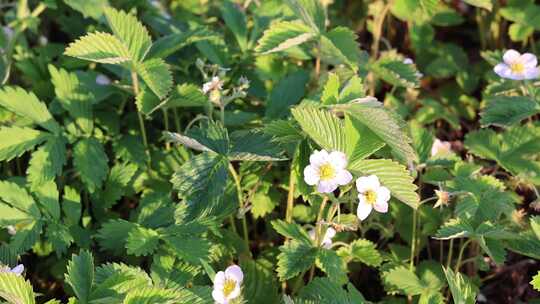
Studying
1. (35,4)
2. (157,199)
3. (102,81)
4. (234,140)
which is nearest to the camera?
(234,140)

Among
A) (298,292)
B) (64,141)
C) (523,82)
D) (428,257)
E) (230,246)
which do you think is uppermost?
(64,141)

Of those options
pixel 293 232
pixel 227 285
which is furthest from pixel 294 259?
pixel 227 285

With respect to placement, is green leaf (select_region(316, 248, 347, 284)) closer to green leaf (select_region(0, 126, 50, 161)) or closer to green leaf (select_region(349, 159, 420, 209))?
green leaf (select_region(349, 159, 420, 209))

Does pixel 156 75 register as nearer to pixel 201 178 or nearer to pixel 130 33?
pixel 130 33

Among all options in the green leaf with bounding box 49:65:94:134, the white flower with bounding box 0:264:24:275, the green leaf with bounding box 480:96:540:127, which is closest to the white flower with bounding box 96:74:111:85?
the green leaf with bounding box 49:65:94:134

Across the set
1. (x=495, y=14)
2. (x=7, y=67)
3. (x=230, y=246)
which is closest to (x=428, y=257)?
(x=230, y=246)

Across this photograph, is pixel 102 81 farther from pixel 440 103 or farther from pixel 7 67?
pixel 440 103
